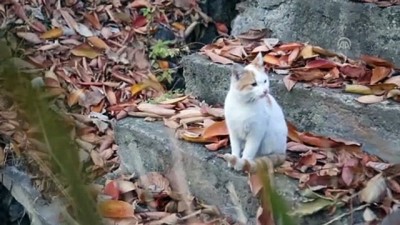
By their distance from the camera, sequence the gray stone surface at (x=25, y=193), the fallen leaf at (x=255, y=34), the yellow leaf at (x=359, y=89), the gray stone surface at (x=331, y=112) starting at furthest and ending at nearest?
1. the fallen leaf at (x=255, y=34)
2. the gray stone surface at (x=25, y=193)
3. the yellow leaf at (x=359, y=89)
4. the gray stone surface at (x=331, y=112)

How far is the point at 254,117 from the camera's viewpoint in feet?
9.28

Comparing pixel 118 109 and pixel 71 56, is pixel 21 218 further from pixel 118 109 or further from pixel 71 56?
pixel 71 56

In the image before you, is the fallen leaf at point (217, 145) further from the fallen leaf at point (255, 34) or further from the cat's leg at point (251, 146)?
the fallen leaf at point (255, 34)

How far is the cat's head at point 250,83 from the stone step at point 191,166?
309 mm

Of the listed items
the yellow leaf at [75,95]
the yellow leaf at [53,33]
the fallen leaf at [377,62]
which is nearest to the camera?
the fallen leaf at [377,62]

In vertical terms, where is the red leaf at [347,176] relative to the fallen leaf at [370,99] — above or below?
below

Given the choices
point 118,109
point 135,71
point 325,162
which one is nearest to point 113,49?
point 135,71

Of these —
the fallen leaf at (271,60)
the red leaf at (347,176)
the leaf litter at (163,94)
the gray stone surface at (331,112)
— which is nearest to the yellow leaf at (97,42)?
the leaf litter at (163,94)

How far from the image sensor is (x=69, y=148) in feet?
1.75

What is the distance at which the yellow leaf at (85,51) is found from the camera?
4.61m

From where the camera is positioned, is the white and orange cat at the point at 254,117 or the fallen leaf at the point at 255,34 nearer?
the white and orange cat at the point at 254,117

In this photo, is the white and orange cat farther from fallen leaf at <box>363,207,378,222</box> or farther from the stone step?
fallen leaf at <box>363,207,378,222</box>

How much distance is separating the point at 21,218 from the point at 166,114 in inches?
37.5

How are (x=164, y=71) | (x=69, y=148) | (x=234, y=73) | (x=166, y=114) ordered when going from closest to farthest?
1. (x=69, y=148)
2. (x=234, y=73)
3. (x=166, y=114)
4. (x=164, y=71)
